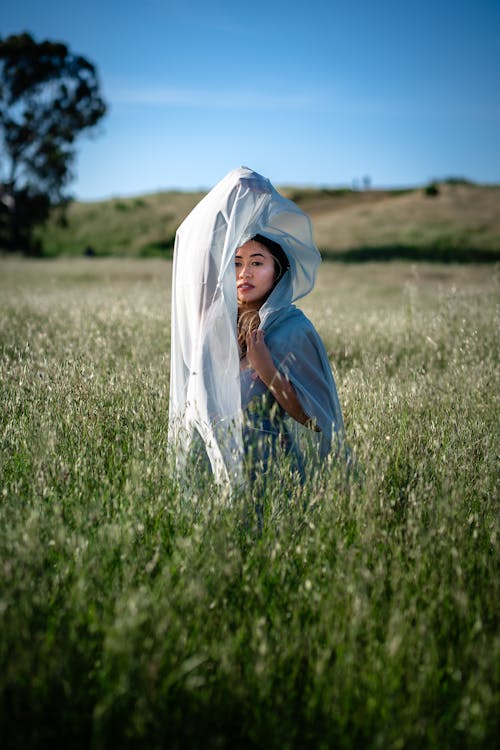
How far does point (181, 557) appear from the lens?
6.63 ft

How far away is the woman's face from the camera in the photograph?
2.94 metres

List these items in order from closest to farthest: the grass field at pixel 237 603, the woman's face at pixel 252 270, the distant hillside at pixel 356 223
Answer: the grass field at pixel 237 603 → the woman's face at pixel 252 270 → the distant hillside at pixel 356 223

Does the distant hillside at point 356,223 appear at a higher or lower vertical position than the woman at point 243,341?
higher

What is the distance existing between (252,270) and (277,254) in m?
0.18

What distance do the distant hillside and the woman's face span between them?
2879cm

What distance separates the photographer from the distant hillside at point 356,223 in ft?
107

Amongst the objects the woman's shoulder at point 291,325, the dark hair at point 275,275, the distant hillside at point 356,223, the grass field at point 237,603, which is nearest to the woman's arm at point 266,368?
the woman's shoulder at point 291,325

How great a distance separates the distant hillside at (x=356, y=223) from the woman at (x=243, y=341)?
28.8 metres

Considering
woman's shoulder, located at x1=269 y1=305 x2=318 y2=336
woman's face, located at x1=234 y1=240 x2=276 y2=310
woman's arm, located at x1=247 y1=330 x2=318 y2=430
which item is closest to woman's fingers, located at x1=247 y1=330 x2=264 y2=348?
woman's arm, located at x1=247 y1=330 x2=318 y2=430

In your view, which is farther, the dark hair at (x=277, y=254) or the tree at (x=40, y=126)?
the tree at (x=40, y=126)

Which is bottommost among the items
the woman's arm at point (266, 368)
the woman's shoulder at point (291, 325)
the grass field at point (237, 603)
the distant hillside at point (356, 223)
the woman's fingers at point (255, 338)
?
the grass field at point (237, 603)

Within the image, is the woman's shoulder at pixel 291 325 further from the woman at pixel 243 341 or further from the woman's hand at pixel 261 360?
the woman's hand at pixel 261 360

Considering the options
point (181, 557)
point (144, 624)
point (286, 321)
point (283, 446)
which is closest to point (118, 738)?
point (144, 624)

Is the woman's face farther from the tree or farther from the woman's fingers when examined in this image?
the tree
